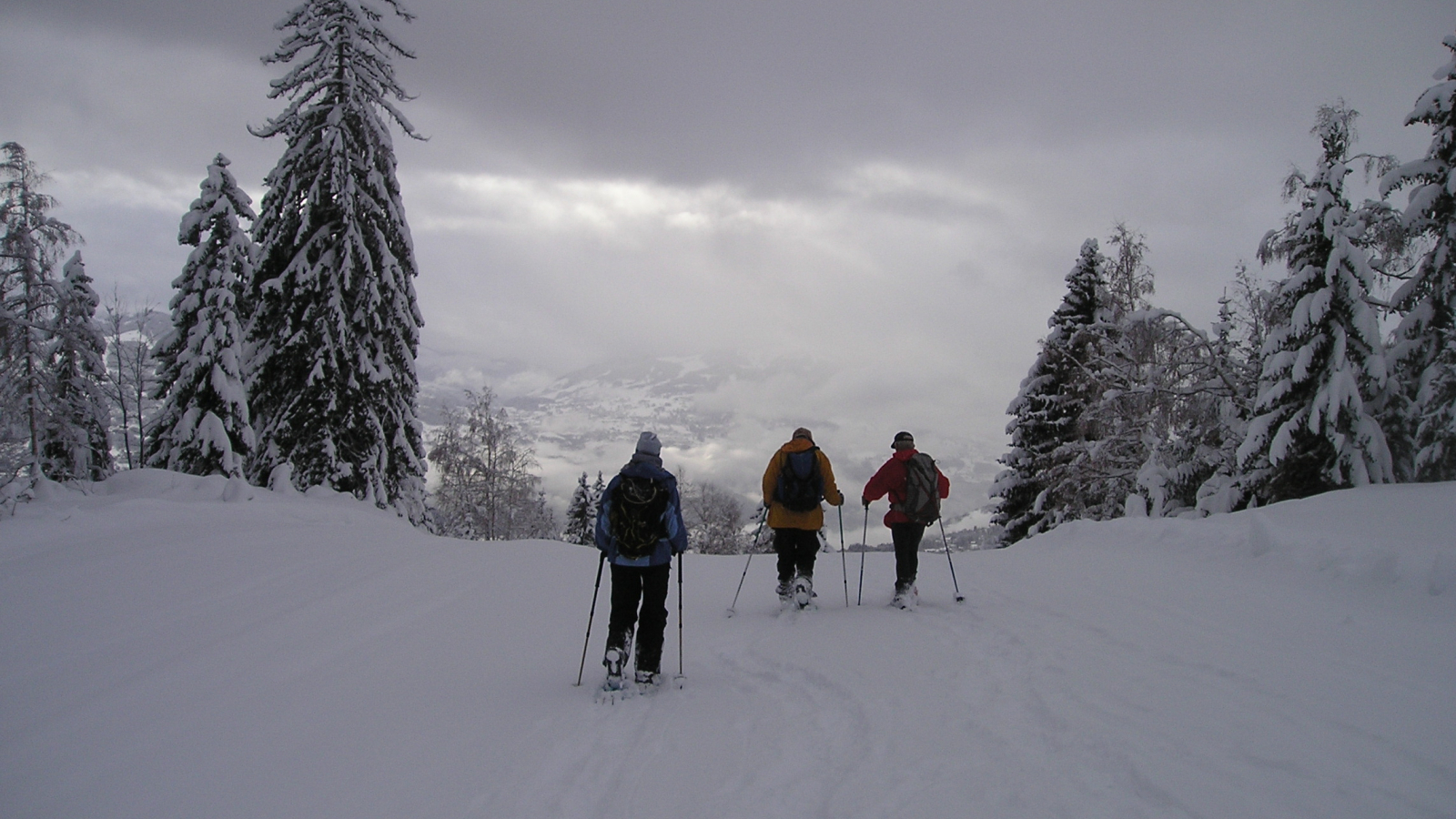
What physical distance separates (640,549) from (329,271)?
15.6 metres

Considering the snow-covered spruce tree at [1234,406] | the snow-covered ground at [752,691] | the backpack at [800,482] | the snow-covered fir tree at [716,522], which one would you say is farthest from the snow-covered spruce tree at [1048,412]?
the snow-covered fir tree at [716,522]

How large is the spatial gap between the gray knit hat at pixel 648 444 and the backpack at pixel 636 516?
0.83 ft

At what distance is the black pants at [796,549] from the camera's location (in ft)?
29.7

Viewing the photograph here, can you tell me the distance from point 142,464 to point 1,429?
13209 mm

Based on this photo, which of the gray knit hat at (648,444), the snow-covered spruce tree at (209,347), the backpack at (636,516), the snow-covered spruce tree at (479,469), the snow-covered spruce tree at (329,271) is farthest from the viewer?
the snow-covered spruce tree at (479,469)

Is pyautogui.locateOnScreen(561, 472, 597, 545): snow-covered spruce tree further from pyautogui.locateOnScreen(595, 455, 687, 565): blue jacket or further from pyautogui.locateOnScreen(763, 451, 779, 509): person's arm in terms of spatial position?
pyautogui.locateOnScreen(595, 455, 687, 565): blue jacket

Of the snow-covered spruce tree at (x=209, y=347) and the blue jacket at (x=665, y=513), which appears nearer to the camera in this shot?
the blue jacket at (x=665, y=513)

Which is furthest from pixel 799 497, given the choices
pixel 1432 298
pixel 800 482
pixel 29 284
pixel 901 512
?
pixel 29 284

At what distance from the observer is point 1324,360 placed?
1483 centimetres

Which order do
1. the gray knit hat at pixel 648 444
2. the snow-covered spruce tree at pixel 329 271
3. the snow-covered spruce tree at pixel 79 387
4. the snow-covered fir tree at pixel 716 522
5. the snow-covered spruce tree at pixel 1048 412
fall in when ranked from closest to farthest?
the gray knit hat at pixel 648 444, the snow-covered spruce tree at pixel 329 271, the snow-covered spruce tree at pixel 79 387, the snow-covered spruce tree at pixel 1048 412, the snow-covered fir tree at pixel 716 522

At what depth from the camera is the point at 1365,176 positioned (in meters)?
15.8

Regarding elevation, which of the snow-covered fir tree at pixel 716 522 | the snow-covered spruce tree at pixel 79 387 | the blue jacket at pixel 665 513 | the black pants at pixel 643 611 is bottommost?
the snow-covered fir tree at pixel 716 522

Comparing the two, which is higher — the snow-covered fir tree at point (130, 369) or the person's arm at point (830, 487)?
the snow-covered fir tree at point (130, 369)

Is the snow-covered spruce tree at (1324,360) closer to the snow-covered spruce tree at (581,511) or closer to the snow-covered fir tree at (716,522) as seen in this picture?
the snow-covered fir tree at (716,522)
